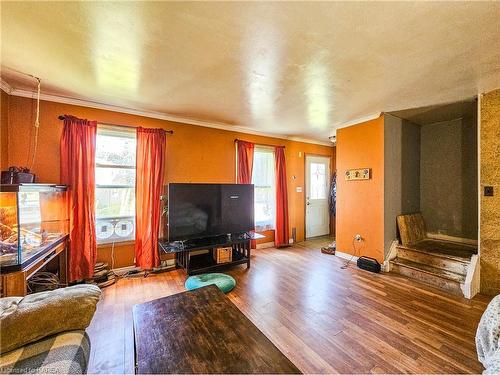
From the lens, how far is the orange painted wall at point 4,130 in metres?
2.37

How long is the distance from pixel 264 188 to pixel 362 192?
1889 millimetres

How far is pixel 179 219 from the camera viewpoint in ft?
10.2

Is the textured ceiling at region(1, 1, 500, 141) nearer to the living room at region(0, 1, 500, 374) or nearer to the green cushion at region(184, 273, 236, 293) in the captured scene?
the living room at region(0, 1, 500, 374)

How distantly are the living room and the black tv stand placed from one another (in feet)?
0.15

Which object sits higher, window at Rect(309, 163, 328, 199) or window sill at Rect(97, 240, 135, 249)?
window at Rect(309, 163, 328, 199)

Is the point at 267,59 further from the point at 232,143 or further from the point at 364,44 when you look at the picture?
the point at 232,143

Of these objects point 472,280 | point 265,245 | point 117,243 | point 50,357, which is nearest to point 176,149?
point 117,243

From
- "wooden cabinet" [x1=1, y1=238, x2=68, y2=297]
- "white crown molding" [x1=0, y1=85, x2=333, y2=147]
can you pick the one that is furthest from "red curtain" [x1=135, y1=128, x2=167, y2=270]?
"wooden cabinet" [x1=1, y1=238, x2=68, y2=297]

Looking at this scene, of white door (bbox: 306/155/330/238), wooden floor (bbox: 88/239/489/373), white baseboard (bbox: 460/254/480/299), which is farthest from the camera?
white door (bbox: 306/155/330/238)

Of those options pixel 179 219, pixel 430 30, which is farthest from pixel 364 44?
pixel 179 219

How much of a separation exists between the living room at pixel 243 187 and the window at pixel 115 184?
3cm

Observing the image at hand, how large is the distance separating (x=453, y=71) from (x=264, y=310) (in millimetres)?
3061

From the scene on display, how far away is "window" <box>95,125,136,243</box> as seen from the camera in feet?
9.89

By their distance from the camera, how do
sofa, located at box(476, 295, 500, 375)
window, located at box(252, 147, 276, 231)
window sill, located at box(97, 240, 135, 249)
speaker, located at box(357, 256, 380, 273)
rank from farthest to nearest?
window, located at box(252, 147, 276, 231), speaker, located at box(357, 256, 380, 273), window sill, located at box(97, 240, 135, 249), sofa, located at box(476, 295, 500, 375)
